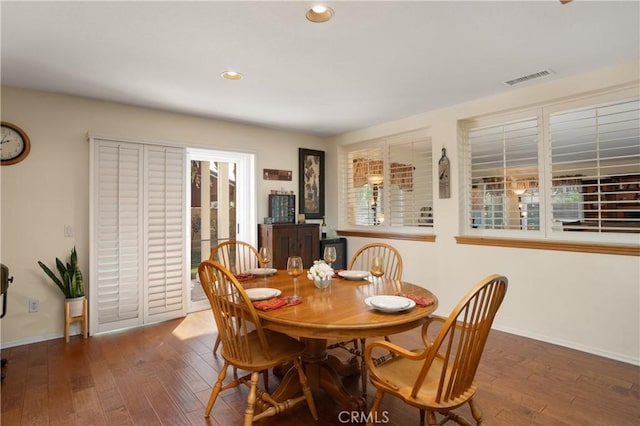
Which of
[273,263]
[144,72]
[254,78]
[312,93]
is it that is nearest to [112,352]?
[273,263]

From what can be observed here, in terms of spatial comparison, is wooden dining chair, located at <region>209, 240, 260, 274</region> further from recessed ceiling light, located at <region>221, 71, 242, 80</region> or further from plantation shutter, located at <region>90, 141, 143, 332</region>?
recessed ceiling light, located at <region>221, 71, 242, 80</region>

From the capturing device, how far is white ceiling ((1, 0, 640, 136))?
2014 millimetres

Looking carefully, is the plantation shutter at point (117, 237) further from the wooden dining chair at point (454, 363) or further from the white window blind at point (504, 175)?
the white window blind at point (504, 175)

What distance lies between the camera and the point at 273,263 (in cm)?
436

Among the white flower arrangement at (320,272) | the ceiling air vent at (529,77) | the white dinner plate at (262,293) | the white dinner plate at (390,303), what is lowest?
the white dinner plate at (390,303)

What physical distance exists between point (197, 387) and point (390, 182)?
331cm

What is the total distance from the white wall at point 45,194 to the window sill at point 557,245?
3.84m

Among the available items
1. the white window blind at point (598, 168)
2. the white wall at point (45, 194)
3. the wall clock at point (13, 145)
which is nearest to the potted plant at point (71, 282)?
the white wall at point (45, 194)

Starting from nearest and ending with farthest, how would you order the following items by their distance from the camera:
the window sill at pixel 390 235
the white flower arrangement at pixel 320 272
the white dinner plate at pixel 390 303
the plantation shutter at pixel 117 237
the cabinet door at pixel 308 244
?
the white dinner plate at pixel 390 303
the white flower arrangement at pixel 320 272
the plantation shutter at pixel 117 237
the window sill at pixel 390 235
the cabinet door at pixel 308 244

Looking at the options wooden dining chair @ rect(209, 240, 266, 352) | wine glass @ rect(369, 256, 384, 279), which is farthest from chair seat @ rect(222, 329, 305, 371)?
wooden dining chair @ rect(209, 240, 266, 352)

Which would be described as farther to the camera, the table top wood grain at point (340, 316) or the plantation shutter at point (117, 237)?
the plantation shutter at point (117, 237)

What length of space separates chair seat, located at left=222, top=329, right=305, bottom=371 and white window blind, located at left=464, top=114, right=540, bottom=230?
261 centimetres

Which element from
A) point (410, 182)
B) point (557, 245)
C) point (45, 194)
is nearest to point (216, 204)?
point (45, 194)

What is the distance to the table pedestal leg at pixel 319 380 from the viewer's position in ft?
6.70
